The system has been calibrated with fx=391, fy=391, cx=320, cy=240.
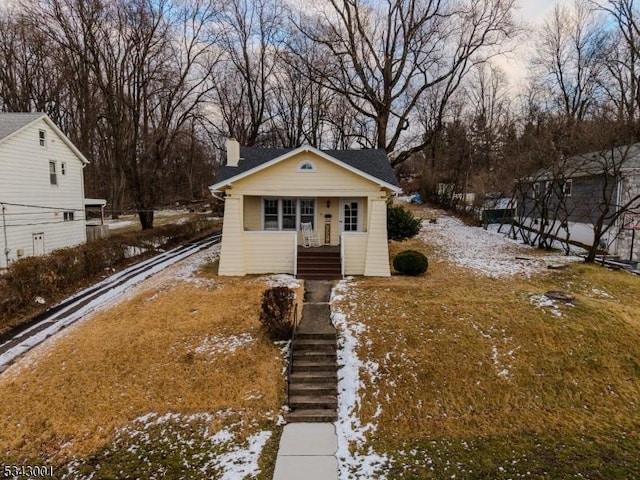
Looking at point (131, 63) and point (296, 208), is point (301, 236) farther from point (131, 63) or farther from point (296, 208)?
point (131, 63)

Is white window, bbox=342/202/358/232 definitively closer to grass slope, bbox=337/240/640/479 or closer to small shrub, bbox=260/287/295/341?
grass slope, bbox=337/240/640/479

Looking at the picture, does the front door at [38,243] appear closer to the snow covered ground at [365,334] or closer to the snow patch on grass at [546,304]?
the snow covered ground at [365,334]

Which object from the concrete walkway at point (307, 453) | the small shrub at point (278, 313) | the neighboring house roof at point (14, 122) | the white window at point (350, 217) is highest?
the neighboring house roof at point (14, 122)

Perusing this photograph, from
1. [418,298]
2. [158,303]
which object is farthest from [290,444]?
[158,303]

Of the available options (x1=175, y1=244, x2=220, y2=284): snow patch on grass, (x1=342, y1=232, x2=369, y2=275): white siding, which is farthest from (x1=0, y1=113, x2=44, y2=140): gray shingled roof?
(x1=342, y1=232, x2=369, y2=275): white siding

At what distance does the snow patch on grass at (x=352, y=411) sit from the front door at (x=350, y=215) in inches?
254

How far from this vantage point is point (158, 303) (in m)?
13.0

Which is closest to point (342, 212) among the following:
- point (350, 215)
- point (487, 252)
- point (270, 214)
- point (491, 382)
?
point (350, 215)

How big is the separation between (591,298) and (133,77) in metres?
29.8

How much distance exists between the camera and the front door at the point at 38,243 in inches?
788

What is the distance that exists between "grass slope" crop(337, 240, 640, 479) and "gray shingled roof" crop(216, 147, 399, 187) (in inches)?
257

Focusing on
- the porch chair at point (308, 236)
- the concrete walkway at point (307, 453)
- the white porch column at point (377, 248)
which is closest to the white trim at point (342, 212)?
the porch chair at point (308, 236)

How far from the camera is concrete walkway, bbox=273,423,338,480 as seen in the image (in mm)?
6500

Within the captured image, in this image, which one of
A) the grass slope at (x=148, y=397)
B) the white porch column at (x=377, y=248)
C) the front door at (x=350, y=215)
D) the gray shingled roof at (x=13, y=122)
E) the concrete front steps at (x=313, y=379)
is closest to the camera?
the grass slope at (x=148, y=397)
